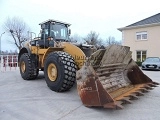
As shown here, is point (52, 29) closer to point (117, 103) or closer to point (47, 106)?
point (47, 106)

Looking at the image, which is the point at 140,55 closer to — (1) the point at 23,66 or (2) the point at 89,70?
(1) the point at 23,66

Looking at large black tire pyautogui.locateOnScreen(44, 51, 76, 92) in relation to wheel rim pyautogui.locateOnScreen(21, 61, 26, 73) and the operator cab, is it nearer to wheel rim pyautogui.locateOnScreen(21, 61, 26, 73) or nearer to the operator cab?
the operator cab

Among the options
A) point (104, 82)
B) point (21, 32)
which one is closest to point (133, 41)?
point (104, 82)

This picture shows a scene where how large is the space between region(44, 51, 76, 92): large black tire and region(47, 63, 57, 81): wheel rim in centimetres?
4

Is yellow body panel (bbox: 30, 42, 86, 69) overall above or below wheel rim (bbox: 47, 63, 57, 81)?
above

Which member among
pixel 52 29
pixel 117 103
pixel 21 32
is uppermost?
pixel 21 32

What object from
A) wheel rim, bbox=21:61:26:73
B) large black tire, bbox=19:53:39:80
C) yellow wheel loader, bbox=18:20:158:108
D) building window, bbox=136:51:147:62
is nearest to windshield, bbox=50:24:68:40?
yellow wheel loader, bbox=18:20:158:108

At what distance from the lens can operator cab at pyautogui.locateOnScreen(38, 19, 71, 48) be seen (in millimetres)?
7830

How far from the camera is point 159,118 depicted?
457 centimetres

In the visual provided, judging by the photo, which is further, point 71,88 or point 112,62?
point 71,88

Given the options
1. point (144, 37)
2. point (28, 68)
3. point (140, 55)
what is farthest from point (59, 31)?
point (140, 55)

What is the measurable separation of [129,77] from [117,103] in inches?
98.4

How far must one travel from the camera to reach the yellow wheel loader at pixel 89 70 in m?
4.88

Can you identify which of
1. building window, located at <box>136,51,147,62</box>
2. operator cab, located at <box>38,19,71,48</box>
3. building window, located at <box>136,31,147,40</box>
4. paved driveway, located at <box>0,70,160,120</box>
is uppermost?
building window, located at <box>136,31,147,40</box>
